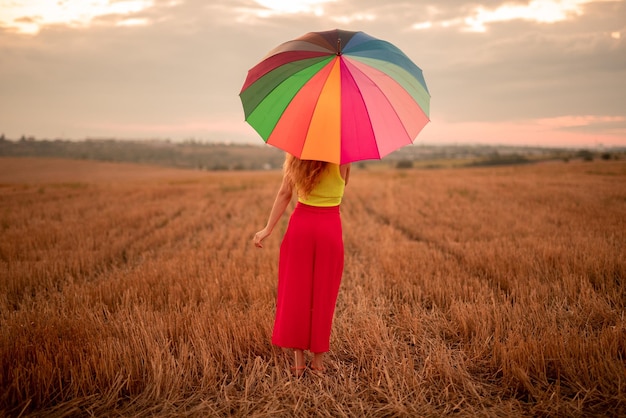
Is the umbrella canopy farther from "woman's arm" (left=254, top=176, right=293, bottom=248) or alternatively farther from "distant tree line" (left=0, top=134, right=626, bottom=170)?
"distant tree line" (left=0, top=134, right=626, bottom=170)

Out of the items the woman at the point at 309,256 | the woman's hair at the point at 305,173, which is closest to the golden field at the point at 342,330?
the woman at the point at 309,256

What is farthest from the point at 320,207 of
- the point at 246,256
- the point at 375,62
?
the point at 246,256

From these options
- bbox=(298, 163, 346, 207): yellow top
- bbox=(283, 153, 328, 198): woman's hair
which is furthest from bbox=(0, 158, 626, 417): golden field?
bbox=(283, 153, 328, 198): woman's hair

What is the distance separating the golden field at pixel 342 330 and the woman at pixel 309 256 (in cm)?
39

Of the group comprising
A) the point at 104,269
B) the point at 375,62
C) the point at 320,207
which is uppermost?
the point at 375,62

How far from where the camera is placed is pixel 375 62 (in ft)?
11.4

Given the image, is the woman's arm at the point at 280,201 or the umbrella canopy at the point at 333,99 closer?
the umbrella canopy at the point at 333,99

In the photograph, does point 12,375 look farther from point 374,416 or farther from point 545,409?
point 545,409

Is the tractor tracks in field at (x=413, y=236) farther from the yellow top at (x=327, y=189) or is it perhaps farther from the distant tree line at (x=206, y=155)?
the distant tree line at (x=206, y=155)

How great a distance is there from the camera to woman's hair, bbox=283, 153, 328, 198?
345 cm

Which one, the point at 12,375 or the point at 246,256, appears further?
the point at 246,256

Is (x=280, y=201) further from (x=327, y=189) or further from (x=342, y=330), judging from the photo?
(x=342, y=330)

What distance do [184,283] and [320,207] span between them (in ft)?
11.9

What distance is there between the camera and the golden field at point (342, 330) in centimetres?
339
